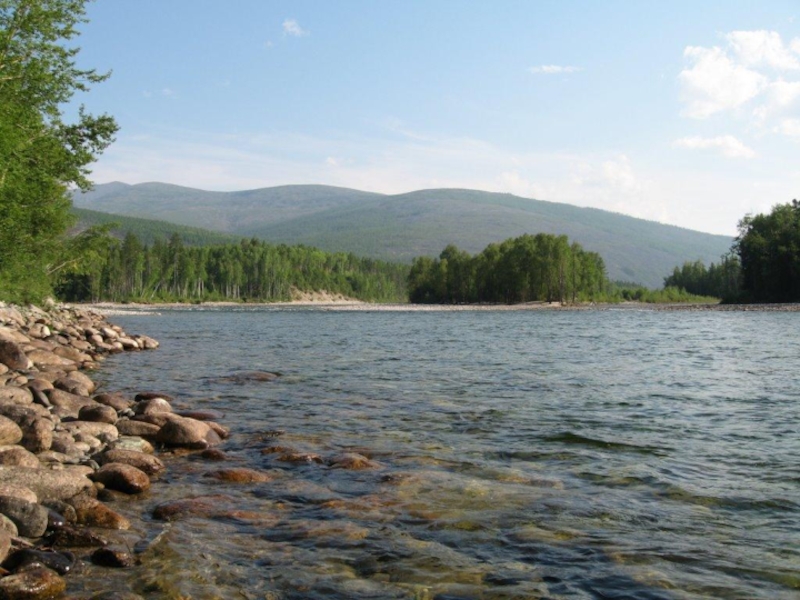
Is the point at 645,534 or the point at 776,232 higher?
the point at 776,232

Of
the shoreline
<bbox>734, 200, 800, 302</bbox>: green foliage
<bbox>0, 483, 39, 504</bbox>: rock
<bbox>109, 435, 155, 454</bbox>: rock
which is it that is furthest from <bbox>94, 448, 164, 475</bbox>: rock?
<bbox>734, 200, 800, 302</bbox>: green foliage

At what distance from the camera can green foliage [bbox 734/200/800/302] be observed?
9094cm

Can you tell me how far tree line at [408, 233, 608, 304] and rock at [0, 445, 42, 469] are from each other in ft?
356

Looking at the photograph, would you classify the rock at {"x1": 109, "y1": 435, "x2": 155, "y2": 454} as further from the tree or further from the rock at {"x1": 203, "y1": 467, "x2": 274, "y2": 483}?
the tree

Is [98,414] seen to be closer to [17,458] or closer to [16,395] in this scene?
[16,395]

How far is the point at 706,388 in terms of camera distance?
17578 millimetres

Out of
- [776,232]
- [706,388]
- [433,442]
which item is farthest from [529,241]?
[433,442]

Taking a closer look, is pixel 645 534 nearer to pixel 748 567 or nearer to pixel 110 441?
pixel 748 567

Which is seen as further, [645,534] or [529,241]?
[529,241]

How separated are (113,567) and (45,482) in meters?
2.11

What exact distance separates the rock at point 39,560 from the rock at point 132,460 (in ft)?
10.6

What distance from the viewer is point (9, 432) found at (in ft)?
29.7

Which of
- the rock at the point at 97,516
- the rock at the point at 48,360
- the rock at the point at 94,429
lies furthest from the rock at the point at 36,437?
the rock at the point at 48,360

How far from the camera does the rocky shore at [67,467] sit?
5.79 m
